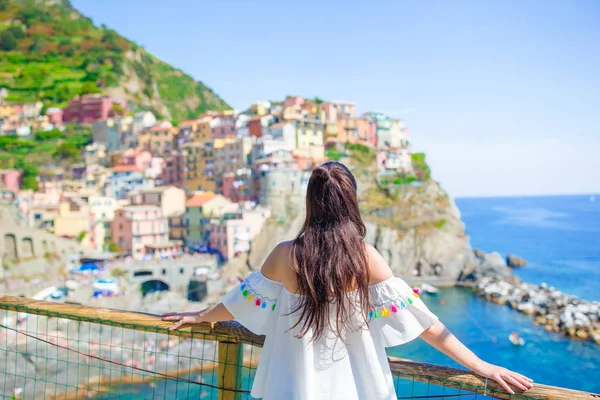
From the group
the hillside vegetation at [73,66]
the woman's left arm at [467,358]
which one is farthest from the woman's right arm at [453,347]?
the hillside vegetation at [73,66]

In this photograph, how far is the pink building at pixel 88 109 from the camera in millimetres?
42469

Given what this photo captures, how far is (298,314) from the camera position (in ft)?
5.02

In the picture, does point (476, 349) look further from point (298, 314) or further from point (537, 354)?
point (298, 314)

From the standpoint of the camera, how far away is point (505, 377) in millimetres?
1533

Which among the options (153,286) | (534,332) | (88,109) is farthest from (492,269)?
(88,109)

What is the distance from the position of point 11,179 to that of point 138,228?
40.0 feet

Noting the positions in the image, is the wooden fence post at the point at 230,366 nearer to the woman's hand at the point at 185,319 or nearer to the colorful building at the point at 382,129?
the woman's hand at the point at 185,319

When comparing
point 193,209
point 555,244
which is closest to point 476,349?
point 193,209

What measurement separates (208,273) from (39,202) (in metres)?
11.8

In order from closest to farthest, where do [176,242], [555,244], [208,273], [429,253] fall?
[208,273] → [176,242] → [429,253] → [555,244]

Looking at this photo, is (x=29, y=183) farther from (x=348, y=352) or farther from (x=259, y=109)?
(x=348, y=352)

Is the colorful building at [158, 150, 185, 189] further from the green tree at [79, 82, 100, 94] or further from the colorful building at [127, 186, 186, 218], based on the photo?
the green tree at [79, 82, 100, 94]

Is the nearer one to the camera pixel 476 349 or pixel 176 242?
pixel 476 349

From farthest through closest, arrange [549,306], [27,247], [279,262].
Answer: [549,306] < [27,247] < [279,262]
